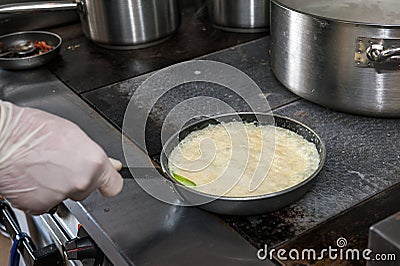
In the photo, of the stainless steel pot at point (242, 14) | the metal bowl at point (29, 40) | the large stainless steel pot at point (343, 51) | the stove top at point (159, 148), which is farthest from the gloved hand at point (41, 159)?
the stainless steel pot at point (242, 14)

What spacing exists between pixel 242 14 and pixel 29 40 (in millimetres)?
641

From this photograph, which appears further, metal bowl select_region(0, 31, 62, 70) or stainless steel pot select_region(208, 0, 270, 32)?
stainless steel pot select_region(208, 0, 270, 32)

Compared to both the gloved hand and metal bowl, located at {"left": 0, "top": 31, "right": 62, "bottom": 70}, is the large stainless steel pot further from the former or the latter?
metal bowl, located at {"left": 0, "top": 31, "right": 62, "bottom": 70}

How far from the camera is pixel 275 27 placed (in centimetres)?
132

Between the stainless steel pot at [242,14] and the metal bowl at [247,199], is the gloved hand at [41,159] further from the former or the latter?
the stainless steel pot at [242,14]

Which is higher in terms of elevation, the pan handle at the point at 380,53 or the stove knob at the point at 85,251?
the pan handle at the point at 380,53

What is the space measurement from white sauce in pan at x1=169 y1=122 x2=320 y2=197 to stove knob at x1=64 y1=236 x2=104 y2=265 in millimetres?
194

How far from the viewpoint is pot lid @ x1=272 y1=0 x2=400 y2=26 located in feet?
3.71

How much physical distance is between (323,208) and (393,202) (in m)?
0.12

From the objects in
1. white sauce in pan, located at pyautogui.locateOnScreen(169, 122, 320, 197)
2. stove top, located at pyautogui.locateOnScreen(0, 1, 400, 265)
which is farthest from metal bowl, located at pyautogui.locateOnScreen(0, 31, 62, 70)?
white sauce in pan, located at pyautogui.locateOnScreen(169, 122, 320, 197)

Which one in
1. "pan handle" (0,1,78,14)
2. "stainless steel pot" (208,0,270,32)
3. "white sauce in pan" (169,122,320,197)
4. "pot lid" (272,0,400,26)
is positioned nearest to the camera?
"white sauce in pan" (169,122,320,197)

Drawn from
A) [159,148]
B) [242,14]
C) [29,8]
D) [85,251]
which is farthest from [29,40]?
[85,251]

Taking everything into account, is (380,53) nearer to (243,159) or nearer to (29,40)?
(243,159)

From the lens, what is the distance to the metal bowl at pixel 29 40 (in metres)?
1.60
